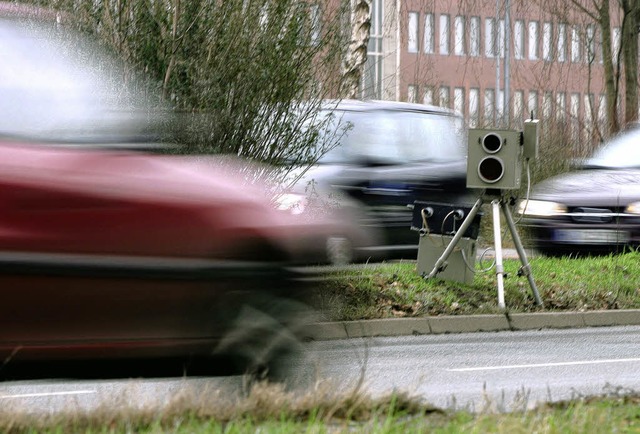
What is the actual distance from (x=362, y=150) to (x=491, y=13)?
6256cm

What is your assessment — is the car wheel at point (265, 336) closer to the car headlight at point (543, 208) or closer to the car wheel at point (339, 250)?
the car wheel at point (339, 250)

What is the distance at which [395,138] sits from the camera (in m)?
15.2

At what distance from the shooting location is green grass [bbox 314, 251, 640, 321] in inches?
503

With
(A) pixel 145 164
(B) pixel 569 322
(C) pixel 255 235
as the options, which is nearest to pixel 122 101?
(A) pixel 145 164

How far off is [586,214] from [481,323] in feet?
10.2

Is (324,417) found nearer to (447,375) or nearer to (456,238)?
(447,375)

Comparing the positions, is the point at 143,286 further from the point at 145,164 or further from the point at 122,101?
the point at 122,101

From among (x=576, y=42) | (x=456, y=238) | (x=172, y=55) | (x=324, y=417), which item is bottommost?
(x=456, y=238)

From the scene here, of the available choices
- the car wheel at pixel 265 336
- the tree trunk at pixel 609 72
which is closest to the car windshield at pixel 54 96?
the car wheel at pixel 265 336

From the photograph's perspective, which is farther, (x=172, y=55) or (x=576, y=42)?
(x=576, y=42)

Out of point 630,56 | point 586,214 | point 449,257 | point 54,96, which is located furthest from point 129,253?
point 630,56

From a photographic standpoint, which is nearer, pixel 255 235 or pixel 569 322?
pixel 255 235

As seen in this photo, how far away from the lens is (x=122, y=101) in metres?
6.41

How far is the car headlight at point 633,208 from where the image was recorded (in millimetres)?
15406
